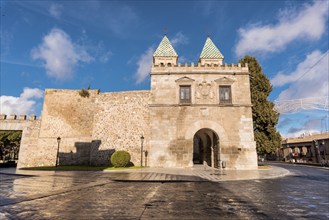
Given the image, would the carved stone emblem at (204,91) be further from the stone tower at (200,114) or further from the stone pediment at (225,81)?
the stone pediment at (225,81)

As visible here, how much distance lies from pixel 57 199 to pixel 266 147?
21.3 m

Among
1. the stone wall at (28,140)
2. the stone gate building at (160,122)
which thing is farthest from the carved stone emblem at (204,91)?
the stone wall at (28,140)

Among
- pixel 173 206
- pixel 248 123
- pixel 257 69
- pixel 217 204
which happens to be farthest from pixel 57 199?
pixel 257 69

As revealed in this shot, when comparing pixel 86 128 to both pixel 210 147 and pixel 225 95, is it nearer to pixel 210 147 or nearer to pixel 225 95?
pixel 210 147

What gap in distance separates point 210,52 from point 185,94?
14.0 meters

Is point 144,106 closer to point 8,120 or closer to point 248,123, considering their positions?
point 248,123

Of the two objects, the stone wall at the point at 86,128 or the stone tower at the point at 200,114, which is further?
the stone wall at the point at 86,128

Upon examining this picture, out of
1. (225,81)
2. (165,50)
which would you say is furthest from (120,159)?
(165,50)

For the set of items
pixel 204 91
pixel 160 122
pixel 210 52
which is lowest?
pixel 160 122

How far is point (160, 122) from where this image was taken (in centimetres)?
2033

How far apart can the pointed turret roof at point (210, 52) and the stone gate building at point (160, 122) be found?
33.5 ft

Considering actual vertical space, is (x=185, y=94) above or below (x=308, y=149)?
above

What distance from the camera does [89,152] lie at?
2364cm

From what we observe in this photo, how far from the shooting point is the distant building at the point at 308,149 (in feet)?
113
